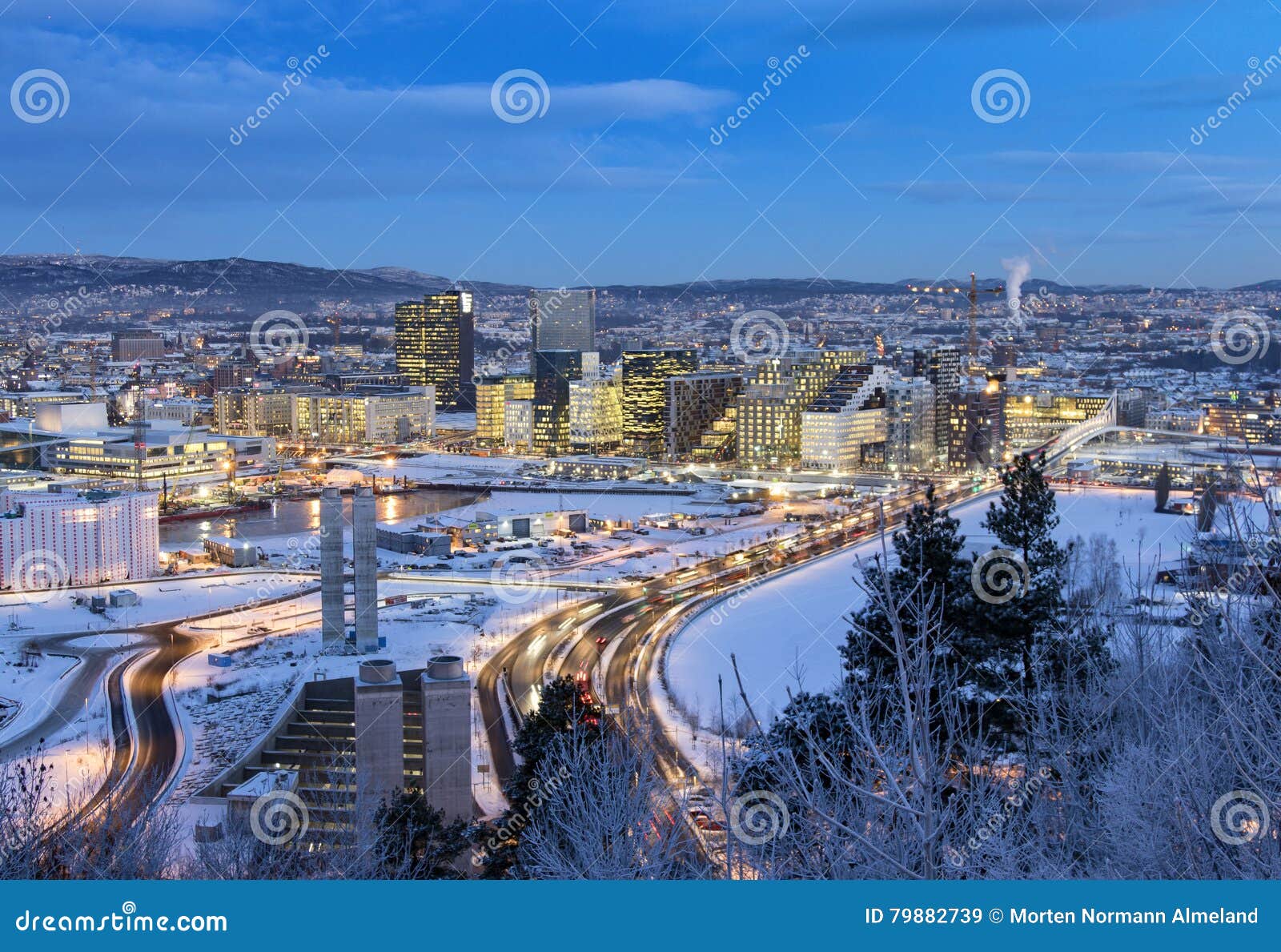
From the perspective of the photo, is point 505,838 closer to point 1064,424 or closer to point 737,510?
point 737,510

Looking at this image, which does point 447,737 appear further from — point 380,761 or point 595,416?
point 595,416

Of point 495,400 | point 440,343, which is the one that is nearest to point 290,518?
point 495,400

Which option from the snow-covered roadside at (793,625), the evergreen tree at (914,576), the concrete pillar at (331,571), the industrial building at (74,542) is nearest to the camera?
the evergreen tree at (914,576)

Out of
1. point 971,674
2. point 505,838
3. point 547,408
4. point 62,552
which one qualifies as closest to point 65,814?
point 505,838

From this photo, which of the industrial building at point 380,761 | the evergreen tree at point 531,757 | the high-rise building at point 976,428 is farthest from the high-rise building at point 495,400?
the evergreen tree at point 531,757

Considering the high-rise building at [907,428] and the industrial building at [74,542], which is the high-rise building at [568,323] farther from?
the industrial building at [74,542]
